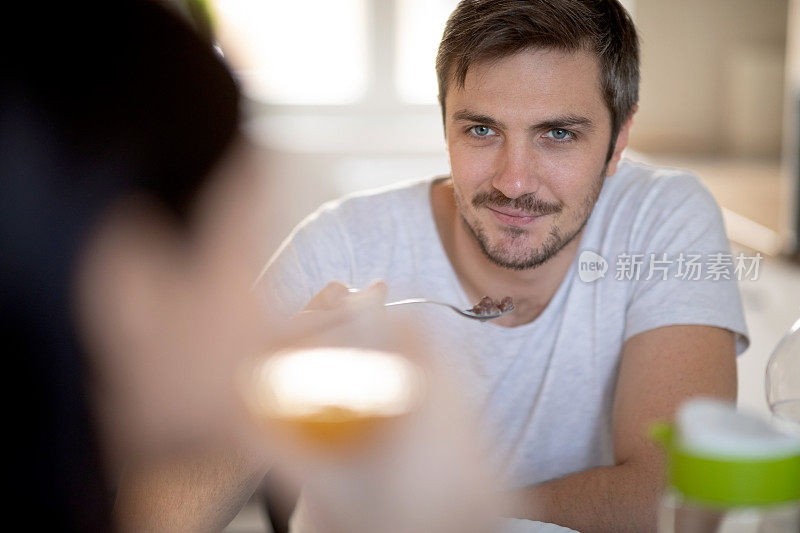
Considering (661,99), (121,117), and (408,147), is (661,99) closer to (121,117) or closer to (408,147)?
(408,147)

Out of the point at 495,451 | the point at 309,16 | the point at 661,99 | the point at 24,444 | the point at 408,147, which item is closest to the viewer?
the point at 24,444

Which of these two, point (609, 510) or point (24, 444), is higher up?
point (24, 444)

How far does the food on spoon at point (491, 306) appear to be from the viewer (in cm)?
105

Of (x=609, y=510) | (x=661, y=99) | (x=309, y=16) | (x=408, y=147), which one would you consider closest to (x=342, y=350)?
(x=609, y=510)

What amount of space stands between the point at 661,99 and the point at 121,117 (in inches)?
232

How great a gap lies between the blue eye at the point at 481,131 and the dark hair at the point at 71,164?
56 cm

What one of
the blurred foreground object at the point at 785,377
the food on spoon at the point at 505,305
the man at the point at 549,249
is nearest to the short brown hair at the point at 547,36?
the man at the point at 549,249

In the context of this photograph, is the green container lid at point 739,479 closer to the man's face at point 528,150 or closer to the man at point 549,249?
the man at point 549,249

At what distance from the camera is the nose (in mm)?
1026

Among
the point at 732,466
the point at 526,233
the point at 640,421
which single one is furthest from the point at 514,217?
the point at 732,466

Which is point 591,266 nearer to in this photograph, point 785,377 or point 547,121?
point 547,121

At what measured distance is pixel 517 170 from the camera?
40.4 inches

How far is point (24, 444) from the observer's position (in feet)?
1.72

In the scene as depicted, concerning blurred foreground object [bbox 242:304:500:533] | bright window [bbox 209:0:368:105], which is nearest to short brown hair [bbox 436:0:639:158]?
blurred foreground object [bbox 242:304:500:533]
